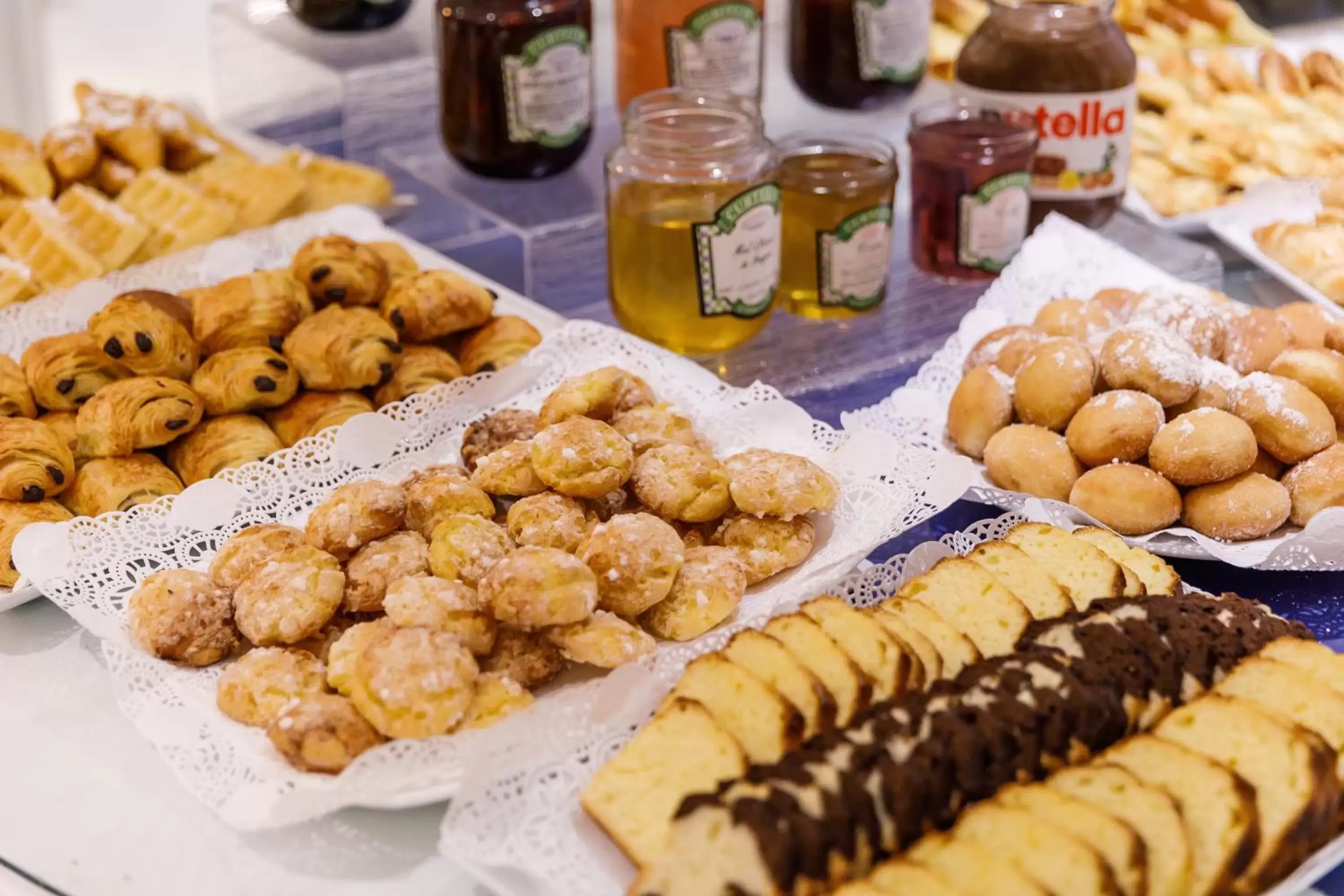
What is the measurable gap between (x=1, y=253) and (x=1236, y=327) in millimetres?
2066

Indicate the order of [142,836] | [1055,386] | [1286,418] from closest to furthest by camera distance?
1. [142,836]
2. [1286,418]
3. [1055,386]

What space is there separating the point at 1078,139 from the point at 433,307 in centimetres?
126

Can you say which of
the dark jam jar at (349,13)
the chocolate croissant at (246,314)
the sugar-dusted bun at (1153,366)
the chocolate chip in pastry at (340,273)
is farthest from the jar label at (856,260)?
the dark jam jar at (349,13)

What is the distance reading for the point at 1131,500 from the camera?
6.11 ft

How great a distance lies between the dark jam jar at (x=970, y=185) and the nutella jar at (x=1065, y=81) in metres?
0.06

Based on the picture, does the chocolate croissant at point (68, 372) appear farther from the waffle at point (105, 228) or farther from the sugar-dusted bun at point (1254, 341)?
the sugar-dusted bun at point (1254, 341)

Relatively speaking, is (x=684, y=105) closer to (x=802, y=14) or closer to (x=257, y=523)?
(x=802, y=14)

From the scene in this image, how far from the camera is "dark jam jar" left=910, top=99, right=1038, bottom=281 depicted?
2539 mm

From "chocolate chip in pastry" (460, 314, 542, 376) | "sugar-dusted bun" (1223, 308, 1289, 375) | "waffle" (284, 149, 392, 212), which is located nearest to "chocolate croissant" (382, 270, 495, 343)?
"chocolate chip in pastry" (460, 314, 542, 376)

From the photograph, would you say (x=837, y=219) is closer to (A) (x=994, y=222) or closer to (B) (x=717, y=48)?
(A) (x=994, y=222)

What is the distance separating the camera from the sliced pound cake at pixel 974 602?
1534mm

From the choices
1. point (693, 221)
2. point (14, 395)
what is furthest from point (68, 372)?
point (693, 221)

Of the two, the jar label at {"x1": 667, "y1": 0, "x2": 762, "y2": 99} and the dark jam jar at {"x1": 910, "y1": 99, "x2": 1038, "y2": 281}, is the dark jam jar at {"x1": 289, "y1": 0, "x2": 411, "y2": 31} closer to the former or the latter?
the jar label at {"x1": 667, "y1": 0, "x2": 762, "y2": 99}

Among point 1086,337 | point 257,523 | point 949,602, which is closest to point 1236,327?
point 1086,337
